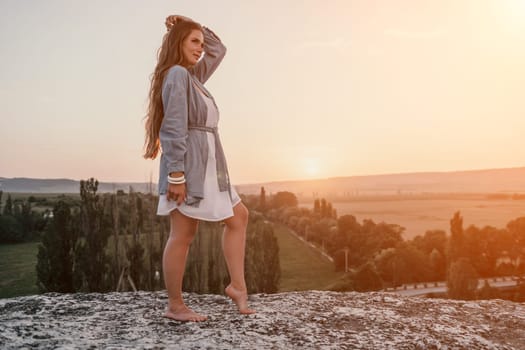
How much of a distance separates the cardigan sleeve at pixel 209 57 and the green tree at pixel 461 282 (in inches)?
1311

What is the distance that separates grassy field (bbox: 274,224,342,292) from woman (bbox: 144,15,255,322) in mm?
39914

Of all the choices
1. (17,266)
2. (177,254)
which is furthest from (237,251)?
(17,266)

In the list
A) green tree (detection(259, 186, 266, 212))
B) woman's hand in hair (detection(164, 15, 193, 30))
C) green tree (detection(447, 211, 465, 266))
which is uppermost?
woman's hand in hair (detection(164, 15, 193, 30))

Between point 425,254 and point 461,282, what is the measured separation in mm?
13812

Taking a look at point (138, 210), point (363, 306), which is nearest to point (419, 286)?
point (138, 210)

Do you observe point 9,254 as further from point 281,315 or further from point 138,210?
point 281,315

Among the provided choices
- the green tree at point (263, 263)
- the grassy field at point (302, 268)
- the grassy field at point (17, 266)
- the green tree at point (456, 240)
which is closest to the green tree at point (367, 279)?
the grassy field at point (302, 268)

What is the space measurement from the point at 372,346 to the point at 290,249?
5628 cm

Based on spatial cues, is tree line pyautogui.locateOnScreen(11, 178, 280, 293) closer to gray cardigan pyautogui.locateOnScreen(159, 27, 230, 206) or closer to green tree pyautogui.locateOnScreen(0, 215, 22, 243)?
gray cardigan pyautogui.locateOnScreen(159, 27, 230, 206)

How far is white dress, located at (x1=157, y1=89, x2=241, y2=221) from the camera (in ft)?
11.6

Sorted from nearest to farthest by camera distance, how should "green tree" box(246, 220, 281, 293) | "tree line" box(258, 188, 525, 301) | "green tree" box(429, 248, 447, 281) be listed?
"green tree" box(246, 220, 281, 293), "tree line" box(258, 188, 525, 301), "green tree" box(429, 248, 447, 281)

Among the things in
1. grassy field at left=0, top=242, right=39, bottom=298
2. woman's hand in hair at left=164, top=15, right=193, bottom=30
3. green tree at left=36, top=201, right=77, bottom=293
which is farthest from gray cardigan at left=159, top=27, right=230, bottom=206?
A: grassy field at left=0, top=242, right=39, bottom=298

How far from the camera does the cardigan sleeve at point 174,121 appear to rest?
341 cm

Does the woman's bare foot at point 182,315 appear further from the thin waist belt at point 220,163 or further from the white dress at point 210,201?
the thin waist belt at point 220,163
